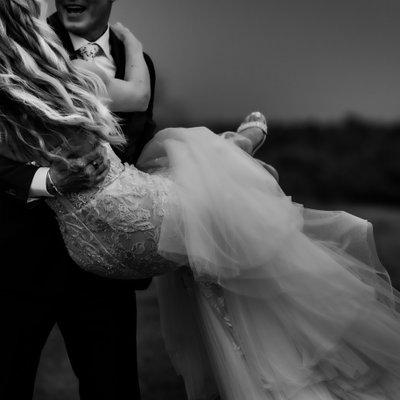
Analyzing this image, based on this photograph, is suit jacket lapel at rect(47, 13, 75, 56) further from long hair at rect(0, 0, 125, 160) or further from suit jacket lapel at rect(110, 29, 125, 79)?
long hair at rect(0, 0, 125, 160)

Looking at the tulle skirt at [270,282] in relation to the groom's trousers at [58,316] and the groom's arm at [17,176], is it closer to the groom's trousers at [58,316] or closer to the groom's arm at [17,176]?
the groom's trousers at [58,316]

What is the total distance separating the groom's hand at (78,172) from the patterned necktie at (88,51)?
1.32 feet

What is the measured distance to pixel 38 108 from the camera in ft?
7.76

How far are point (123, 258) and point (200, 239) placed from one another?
0.21 m

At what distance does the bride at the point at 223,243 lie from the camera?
7.91 feet

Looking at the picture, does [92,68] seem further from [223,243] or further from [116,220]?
[223,243]

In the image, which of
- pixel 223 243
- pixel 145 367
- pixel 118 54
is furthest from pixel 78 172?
pixel 145 367

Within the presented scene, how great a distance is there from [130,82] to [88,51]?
0.57 feet

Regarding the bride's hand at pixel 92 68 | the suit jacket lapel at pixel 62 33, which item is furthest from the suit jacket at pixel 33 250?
the bride's hand at pixel 92 68

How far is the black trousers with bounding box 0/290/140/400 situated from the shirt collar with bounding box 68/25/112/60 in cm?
72

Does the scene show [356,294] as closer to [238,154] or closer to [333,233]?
[333,233]

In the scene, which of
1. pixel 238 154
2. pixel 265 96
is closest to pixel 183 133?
pixel 238 154

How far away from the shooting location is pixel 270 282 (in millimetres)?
2631

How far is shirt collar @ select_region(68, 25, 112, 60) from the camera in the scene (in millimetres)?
2732
